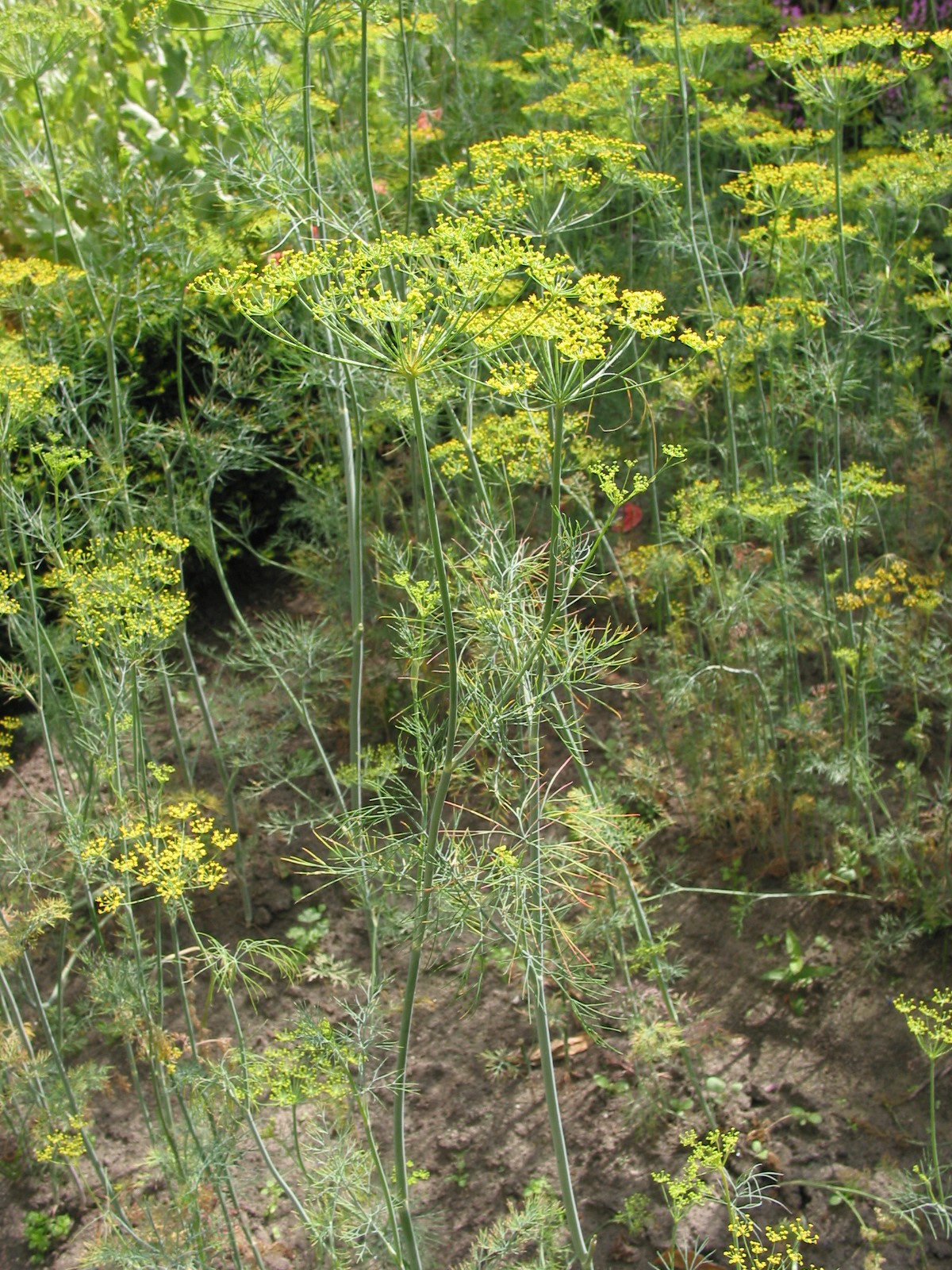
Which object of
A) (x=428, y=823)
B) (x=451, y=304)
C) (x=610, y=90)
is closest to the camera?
(x=451, y=304)

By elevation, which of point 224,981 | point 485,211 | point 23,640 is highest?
point 485,211

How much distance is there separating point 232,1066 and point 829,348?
11.3ft

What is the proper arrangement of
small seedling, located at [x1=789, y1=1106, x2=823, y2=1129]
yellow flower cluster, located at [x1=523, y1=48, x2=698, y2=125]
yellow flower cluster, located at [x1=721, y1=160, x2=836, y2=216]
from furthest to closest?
1. yellow flower cluster, located at [x1=523, y1=48, x2=698, y2=125]
2. yellow flower cluster, located at [x1=721, y1=160, x2=836, y2=216]
3. small seedling, located at [x1=789, y1=1106, x2=823, y2=1129]

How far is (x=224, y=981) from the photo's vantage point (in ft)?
8.95

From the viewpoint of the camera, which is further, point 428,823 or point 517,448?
point 517,448

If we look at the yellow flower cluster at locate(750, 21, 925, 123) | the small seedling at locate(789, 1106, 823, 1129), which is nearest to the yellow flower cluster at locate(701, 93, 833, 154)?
the yellow flower cluster at locate(750, 21, 925, 123)

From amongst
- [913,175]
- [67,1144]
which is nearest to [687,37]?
[913,175]

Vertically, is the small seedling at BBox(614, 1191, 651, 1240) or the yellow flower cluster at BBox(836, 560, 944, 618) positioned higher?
the yellow flower cluster at BBox(836, 560, 944, 618)

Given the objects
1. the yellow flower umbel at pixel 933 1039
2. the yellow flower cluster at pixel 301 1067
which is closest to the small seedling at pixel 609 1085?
the yellow flower umbel at pixel 933 1039

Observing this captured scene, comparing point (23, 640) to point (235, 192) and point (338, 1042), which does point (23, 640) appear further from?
point (235, 192)

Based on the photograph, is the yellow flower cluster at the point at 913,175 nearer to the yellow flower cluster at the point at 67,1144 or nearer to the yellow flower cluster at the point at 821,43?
the yellow flower cluster at the point at 821,43

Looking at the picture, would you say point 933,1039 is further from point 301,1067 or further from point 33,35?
point 33,35

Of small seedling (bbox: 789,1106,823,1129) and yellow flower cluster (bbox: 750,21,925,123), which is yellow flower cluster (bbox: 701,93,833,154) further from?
small seedling (bbox: 789,1106,823,1129)

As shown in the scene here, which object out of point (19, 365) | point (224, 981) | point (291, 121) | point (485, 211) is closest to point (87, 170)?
point (291, 121)
